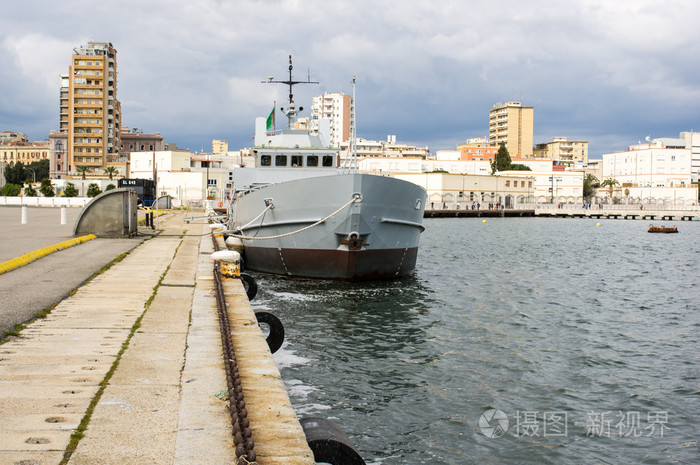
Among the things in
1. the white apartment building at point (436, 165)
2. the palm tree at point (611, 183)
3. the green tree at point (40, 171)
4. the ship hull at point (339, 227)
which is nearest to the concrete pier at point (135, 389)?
the ship hull at point (339, 227)

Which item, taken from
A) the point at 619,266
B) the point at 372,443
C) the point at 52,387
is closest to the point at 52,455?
the point at 52,387

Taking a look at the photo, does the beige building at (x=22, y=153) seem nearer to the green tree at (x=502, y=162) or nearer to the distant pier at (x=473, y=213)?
the green tree at (x=502, y=162)

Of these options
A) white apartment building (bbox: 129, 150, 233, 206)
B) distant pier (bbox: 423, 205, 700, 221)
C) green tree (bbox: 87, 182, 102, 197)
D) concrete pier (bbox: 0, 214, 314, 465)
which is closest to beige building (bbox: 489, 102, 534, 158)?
distant pier (bbox: 423, 205, 700, 221)

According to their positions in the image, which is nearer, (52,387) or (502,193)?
(52,387)

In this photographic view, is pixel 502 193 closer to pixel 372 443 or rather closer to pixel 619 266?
pixel 619 266

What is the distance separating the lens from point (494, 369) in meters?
9.80

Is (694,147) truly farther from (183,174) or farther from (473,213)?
(183,174)

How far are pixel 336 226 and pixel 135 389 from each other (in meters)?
12.1

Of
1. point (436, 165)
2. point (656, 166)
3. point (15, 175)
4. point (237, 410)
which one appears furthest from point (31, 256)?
point (656, 166)

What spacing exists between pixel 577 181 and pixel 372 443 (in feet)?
426

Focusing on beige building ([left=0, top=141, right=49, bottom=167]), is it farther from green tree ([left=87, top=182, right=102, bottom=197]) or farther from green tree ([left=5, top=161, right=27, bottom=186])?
green tree ([left=87, top=182, right=102, bottom=197])

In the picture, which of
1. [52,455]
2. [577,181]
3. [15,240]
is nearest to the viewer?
[52,455]

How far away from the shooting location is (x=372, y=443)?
679 centimetres

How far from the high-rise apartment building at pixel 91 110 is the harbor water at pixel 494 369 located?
106 meters
